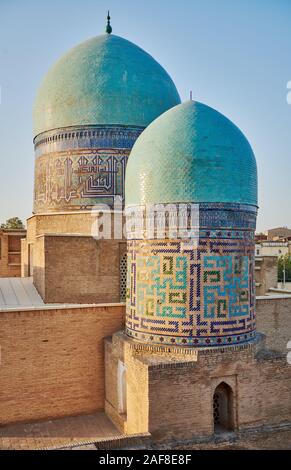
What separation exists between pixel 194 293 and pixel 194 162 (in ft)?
5.56

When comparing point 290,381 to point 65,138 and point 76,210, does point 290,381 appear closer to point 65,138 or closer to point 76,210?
point 76,210

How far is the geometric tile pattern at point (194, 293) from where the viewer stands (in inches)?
234

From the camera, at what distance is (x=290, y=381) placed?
6.35 m

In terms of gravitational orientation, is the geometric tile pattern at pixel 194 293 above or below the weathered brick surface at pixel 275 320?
above

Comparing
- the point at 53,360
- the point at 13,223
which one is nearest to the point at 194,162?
the point at 53,360

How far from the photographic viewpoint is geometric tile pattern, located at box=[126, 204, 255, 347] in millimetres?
5949

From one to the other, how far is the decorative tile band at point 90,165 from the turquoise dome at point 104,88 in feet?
0.78

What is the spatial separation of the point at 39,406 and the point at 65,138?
5.18 m

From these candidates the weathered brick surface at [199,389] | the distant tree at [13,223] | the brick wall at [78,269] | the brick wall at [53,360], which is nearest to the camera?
the weathered brick surface at [199,389]

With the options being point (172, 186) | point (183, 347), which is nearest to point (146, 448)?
point (183, 347)

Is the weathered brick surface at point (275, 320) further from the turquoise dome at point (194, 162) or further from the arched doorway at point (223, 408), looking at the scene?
the turquoise dome at point (194, 162)

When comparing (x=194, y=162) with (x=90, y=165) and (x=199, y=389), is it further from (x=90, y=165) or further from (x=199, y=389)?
(x=90, y=165)

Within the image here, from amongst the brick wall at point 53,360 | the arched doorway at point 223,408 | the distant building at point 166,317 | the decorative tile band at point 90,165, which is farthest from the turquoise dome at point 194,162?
the decorative tile band at point 90,165

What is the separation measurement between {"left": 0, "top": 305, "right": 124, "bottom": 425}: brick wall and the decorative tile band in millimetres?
2724
